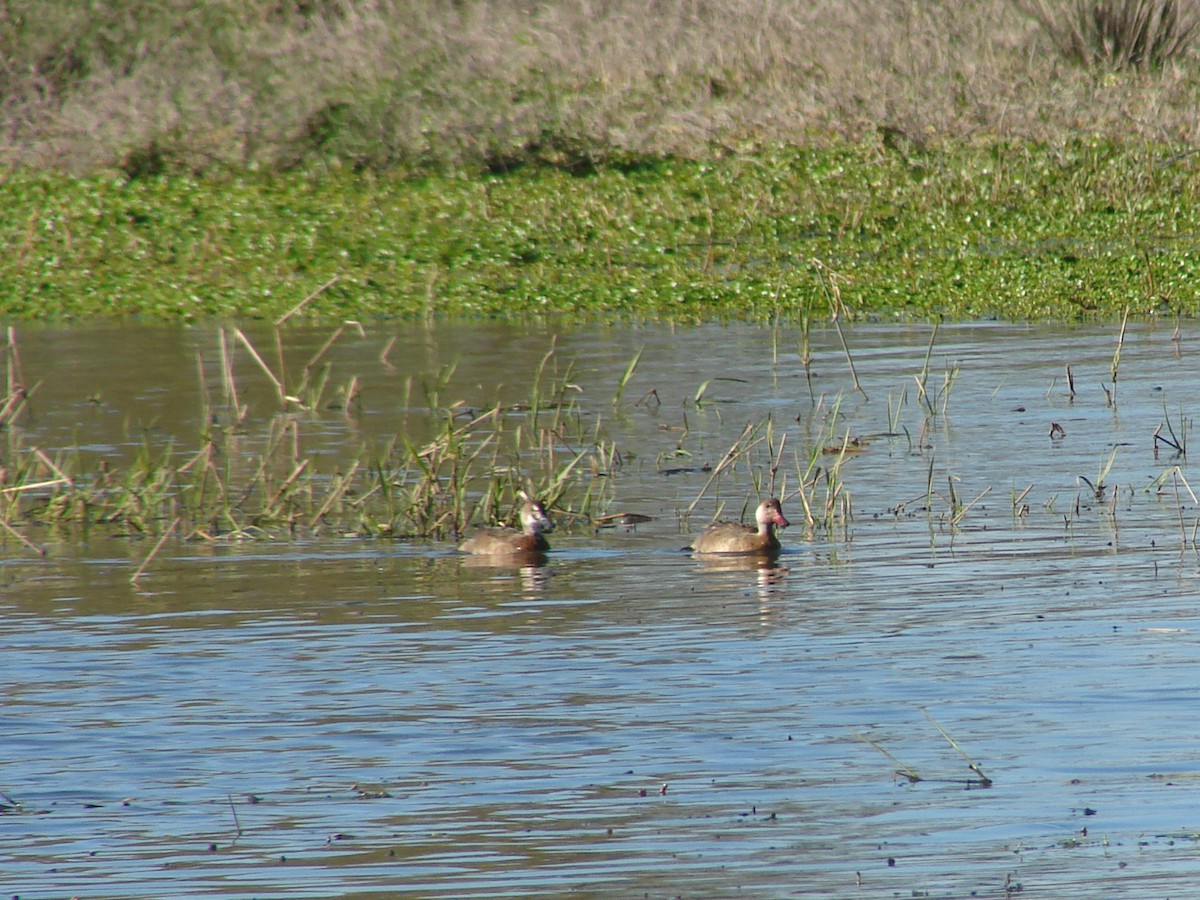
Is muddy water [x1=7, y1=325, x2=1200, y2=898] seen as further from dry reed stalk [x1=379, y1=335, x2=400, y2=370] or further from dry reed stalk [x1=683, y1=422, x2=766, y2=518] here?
dry reed stalk [x1=379, y1=335, x2=400, y2=370]

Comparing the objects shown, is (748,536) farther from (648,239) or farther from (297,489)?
(648,239)

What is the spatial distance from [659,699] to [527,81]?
2353 centimetres

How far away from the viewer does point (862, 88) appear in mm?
29453

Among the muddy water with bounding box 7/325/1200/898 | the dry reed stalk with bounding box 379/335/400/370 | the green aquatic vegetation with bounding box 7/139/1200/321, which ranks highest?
the green aquatic vegetation with bounding box 7/139/1200/321

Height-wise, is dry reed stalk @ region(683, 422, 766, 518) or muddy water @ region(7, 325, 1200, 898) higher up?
dry reed stalk @ region(683, 422, 766, 518)

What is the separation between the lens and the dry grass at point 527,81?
28562 millimetres

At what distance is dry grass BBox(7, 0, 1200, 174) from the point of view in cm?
2856

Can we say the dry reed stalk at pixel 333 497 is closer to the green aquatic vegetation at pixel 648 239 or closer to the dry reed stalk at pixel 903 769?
the dry reed stalk at pixel 903 769

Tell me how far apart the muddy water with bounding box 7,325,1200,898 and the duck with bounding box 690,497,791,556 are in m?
0.16

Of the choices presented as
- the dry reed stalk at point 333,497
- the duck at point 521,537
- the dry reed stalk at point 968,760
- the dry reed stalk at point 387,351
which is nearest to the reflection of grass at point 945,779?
the dry reed stalk at point 968,760

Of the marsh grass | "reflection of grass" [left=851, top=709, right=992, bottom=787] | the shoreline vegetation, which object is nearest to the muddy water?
"reflection of grass" [left=851, top=709, right=992, bottom=787]

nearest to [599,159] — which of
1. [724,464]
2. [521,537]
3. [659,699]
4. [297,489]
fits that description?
[724,464]

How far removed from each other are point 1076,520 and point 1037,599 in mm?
1976

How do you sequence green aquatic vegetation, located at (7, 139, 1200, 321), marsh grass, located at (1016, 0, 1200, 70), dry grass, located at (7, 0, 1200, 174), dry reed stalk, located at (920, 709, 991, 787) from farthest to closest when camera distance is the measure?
marsh grass, located at (1016, 0, 1200, 70) < dry grass, located at (7, 0, 1200, 174) < green aquatic vegetation, located at (7, 139, 1200, 321) < dry reed stalk, located at (920, 709, 991, 787)
